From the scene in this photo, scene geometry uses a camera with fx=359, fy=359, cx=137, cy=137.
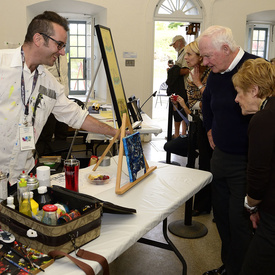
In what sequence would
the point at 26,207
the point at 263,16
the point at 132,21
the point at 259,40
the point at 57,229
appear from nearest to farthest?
1. the point at 57,229
2. the point at 26,207
3. the point at 132,21
4. the point at 263,16
5. the point at 259,40

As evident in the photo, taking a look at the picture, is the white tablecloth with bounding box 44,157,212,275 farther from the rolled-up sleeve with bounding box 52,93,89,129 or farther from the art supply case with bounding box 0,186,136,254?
the rolled-up sleeve with bounding box 52,93,89,129

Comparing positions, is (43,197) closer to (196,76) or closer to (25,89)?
(25,89)

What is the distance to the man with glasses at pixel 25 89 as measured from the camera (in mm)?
1836

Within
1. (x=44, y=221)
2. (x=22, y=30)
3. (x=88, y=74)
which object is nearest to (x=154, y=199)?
(x=44, y=221)

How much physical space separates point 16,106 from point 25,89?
0.10 metres

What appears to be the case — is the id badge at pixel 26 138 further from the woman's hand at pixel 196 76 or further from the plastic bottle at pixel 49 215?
the woman's hand at pixel 196 76

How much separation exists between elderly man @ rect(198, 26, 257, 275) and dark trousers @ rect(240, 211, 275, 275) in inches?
17.8

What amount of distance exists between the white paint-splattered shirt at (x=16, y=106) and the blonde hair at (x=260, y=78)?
3.41 feet

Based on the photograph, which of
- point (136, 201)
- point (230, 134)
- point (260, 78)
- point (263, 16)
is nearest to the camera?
point (260, 78)

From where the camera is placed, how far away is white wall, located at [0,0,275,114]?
559 cm

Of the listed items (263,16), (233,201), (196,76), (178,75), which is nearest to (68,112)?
(233,201)

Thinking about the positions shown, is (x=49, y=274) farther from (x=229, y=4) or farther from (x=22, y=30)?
(x=229, y=4)

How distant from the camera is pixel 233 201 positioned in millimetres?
2080

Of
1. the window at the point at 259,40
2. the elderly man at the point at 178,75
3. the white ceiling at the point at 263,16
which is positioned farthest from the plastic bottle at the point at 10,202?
the window at the point at 259,40
